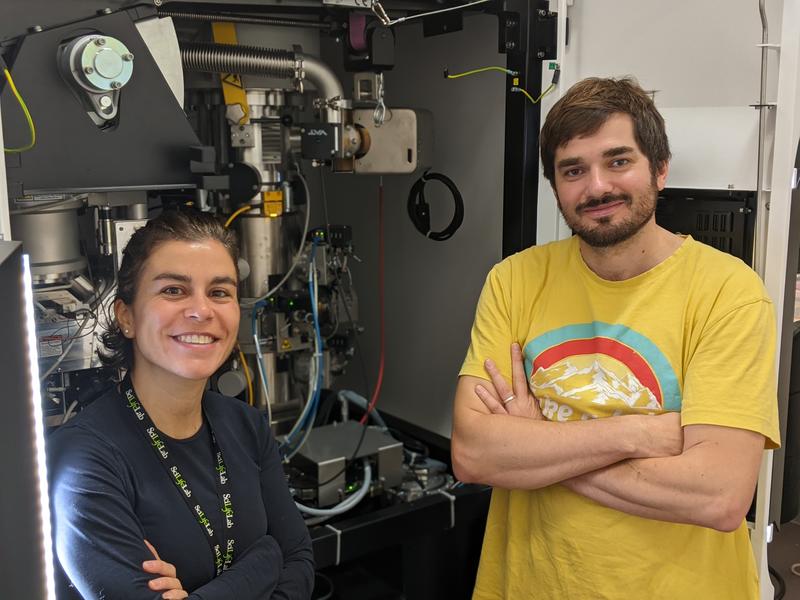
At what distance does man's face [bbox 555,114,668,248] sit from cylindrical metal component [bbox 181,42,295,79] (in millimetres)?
987

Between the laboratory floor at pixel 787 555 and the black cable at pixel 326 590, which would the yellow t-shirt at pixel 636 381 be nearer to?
the black cable at pixel 326 590

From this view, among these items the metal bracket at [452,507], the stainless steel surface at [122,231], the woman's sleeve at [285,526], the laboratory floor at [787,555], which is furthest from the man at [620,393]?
the laboratory floor at [787,555]

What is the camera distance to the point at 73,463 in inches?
50.2

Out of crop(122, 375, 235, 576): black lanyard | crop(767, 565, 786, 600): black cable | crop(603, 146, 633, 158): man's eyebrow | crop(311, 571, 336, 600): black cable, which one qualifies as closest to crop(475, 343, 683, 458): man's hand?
crop(603, 146, 633, 158): man's eyebrow

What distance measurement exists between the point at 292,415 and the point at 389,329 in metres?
0.65

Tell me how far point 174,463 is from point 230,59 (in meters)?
1.17

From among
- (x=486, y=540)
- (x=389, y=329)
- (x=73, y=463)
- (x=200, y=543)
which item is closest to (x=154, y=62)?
(x=73, y=463)

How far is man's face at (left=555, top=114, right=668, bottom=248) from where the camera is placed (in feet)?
4.89

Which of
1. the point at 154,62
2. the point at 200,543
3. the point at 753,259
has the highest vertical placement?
the point at 154,62

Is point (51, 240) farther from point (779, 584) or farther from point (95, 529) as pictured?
point (779, 584)

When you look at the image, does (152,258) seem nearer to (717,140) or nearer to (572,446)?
(572,446)

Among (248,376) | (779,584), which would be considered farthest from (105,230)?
(779,584)

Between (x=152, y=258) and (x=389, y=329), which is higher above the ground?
(x=152, y=258)

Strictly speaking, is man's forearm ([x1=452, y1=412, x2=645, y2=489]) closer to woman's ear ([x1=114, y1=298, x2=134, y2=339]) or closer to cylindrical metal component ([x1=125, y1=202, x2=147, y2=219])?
woman's ear ([x1=114, y1=298, x2=134, y2=339])
